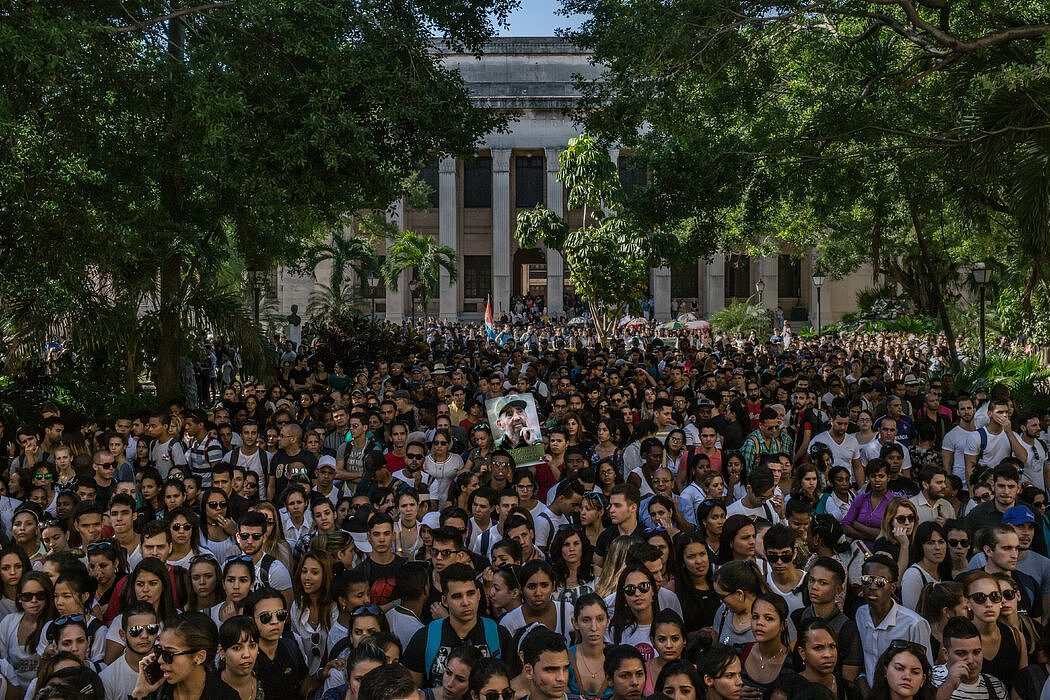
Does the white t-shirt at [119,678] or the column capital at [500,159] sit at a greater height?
the column capital at [500,159]

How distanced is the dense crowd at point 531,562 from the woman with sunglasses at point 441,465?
22 millimetres

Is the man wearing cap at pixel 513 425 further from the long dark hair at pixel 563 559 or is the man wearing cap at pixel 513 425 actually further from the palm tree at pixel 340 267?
the palm tree at pixel 340 267

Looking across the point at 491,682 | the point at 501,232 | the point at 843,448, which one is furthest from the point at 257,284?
the point at 501,232

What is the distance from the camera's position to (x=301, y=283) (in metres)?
49.7

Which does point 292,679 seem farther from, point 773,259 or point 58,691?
point 773,259

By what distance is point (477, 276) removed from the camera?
195ft

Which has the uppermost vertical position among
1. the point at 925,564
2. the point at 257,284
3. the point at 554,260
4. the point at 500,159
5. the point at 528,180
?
the point at 500,159

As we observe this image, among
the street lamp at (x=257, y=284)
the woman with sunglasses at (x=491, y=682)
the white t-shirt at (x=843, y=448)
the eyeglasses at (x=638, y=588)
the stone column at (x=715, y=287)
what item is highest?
the stone column at (x=715, y=287)

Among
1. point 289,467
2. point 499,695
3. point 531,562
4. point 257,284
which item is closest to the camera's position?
point 499,695

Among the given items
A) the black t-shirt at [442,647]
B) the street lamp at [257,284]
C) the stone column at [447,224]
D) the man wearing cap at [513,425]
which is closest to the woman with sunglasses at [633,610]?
the black t-shirt at [442,647]

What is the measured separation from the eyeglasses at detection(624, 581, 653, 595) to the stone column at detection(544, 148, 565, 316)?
48505mm

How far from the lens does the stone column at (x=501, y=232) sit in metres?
56.4

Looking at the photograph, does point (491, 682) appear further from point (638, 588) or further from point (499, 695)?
point (638, 588)

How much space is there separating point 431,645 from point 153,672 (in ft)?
4.82
